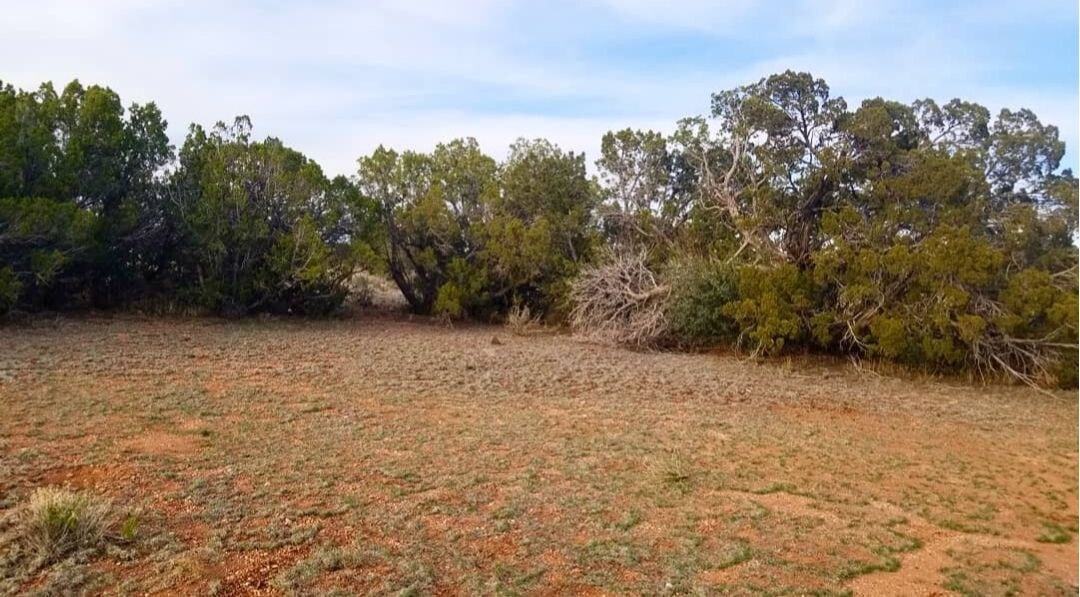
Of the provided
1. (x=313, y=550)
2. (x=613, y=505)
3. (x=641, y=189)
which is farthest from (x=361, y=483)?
(x=641, y=189)

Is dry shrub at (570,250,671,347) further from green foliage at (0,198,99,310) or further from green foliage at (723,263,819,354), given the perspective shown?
green foliage at (0,198,99,310)

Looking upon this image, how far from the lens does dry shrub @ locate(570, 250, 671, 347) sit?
41.4 ft

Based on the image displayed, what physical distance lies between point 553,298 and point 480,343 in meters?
3.71

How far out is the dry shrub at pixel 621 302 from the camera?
12.6m

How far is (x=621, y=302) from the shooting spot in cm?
1355

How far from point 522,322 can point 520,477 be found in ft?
32.3

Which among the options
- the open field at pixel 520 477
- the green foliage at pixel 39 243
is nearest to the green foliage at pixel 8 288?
the green foliage at pixel 39 243

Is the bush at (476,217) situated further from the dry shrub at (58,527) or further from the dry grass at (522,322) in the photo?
the dry shrub at (58,527)

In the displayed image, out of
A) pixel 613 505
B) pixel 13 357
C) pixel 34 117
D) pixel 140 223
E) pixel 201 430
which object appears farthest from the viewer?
pixel 140 223

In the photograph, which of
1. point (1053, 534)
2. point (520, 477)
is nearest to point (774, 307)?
point (1053, 534)

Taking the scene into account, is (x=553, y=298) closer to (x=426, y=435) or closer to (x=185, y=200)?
(x=185, y=200)

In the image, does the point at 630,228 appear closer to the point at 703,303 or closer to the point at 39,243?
the point at 703,303

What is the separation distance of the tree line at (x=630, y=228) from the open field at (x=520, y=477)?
1594 millimetres

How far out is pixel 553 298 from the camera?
15.8 m
